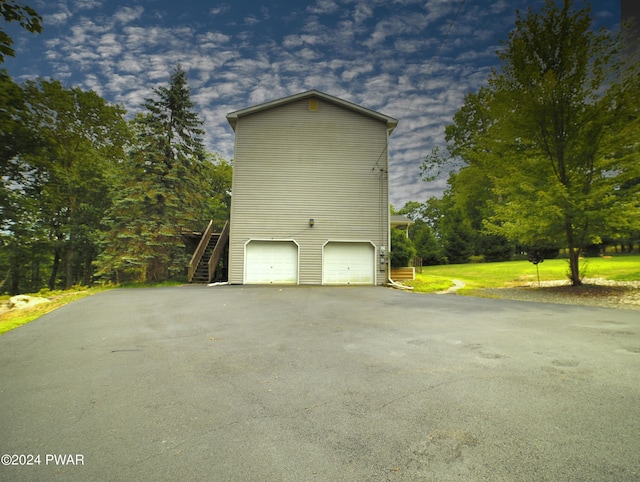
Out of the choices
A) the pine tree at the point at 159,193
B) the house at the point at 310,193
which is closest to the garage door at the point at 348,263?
the house at the point at 310,193

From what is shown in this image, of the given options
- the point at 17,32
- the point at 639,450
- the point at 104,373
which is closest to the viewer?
the point at 639,450

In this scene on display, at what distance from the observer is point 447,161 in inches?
1147

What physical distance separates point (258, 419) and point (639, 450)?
253 cm

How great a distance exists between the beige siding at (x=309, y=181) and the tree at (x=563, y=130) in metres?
5.34

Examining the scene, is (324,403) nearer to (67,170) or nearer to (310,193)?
(310,193)

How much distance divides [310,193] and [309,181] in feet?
1.92

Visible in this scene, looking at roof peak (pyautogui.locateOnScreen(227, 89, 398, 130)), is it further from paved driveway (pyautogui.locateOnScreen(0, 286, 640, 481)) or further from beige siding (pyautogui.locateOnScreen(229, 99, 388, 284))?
paved driveway (pyautogui.locateOnScreen(0, 286, 640, 481))

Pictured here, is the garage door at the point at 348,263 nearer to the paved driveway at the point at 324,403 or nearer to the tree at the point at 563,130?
the tree at the point at 563,130

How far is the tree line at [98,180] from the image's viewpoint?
44.8 ft

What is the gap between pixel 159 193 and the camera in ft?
47.8

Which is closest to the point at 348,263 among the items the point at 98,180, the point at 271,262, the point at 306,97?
the point at 271,262

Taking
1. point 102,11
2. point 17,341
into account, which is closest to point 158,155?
point 102,11

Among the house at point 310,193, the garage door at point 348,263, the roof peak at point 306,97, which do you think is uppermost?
the roof peak at point 306,97

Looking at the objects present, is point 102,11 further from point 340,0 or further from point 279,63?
point 340,0
